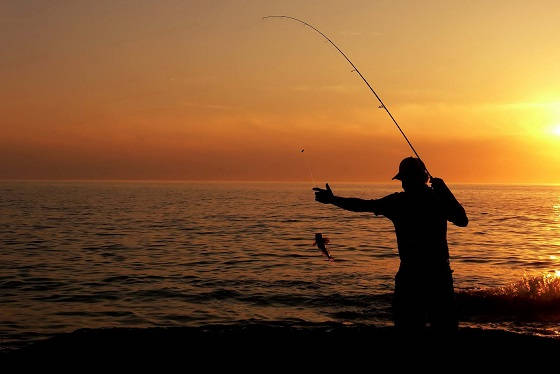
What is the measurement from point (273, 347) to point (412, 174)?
2998 mm

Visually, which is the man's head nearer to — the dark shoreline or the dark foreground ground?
the dark foreground ground

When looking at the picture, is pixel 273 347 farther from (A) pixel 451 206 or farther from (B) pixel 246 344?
(A) pixel 451 206

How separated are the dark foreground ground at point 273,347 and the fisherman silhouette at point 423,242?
35 centimetres

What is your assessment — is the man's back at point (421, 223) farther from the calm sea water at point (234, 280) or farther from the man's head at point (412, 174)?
the calm sea water at point (234, 280)

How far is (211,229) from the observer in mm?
35438

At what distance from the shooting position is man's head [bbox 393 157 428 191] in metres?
5.83

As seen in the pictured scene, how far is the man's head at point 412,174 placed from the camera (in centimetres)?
583

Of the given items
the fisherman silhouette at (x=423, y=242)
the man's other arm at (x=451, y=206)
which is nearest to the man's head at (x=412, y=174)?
the fisherman silhouette at (x=423, y=242)

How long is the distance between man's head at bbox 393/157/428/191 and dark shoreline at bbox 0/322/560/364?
1695 millimetres

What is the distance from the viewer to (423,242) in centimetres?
580

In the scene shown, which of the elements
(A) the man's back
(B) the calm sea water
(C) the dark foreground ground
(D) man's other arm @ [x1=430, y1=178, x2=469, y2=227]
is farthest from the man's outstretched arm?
(B) the calm sea water

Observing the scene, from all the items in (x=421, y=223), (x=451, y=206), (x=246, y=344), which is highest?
(x=451, y=206)

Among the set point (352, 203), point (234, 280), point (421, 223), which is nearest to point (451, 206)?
point (421, 223)

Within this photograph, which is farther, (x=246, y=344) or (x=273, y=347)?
(x=246, y=344)
